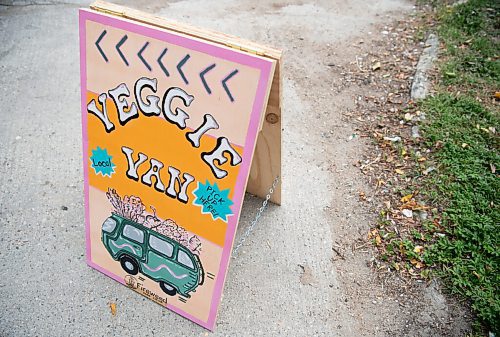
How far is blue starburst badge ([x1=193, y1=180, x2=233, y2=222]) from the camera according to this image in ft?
6.65

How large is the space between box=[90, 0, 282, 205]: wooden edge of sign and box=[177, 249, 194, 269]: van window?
0.73 m

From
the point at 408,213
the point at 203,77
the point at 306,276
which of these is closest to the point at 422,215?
the point at 408,213

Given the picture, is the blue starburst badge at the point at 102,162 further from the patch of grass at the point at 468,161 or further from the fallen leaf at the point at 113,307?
the patch of grass at the point at 468,161

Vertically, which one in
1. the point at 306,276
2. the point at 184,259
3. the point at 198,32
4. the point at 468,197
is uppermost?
the point at 198,32

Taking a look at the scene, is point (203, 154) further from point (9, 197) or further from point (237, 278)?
point (9, 197)

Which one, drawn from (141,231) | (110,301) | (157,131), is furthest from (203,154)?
(110,301)

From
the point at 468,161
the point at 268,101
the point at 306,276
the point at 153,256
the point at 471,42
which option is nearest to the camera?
the point at 268,101

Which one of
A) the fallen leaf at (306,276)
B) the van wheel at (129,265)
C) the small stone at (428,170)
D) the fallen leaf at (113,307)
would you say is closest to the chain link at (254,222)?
the fallen leaf at (306,276)

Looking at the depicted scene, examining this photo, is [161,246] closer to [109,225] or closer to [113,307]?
[109,225]

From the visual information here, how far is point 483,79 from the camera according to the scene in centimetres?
387

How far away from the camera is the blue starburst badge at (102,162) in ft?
7.51

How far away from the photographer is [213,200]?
2.06 meters

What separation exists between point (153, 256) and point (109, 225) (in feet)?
1.05

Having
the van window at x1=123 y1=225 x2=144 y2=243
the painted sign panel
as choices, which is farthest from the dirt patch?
the van window at x1=123 y1=225 x2=144 y2=243
